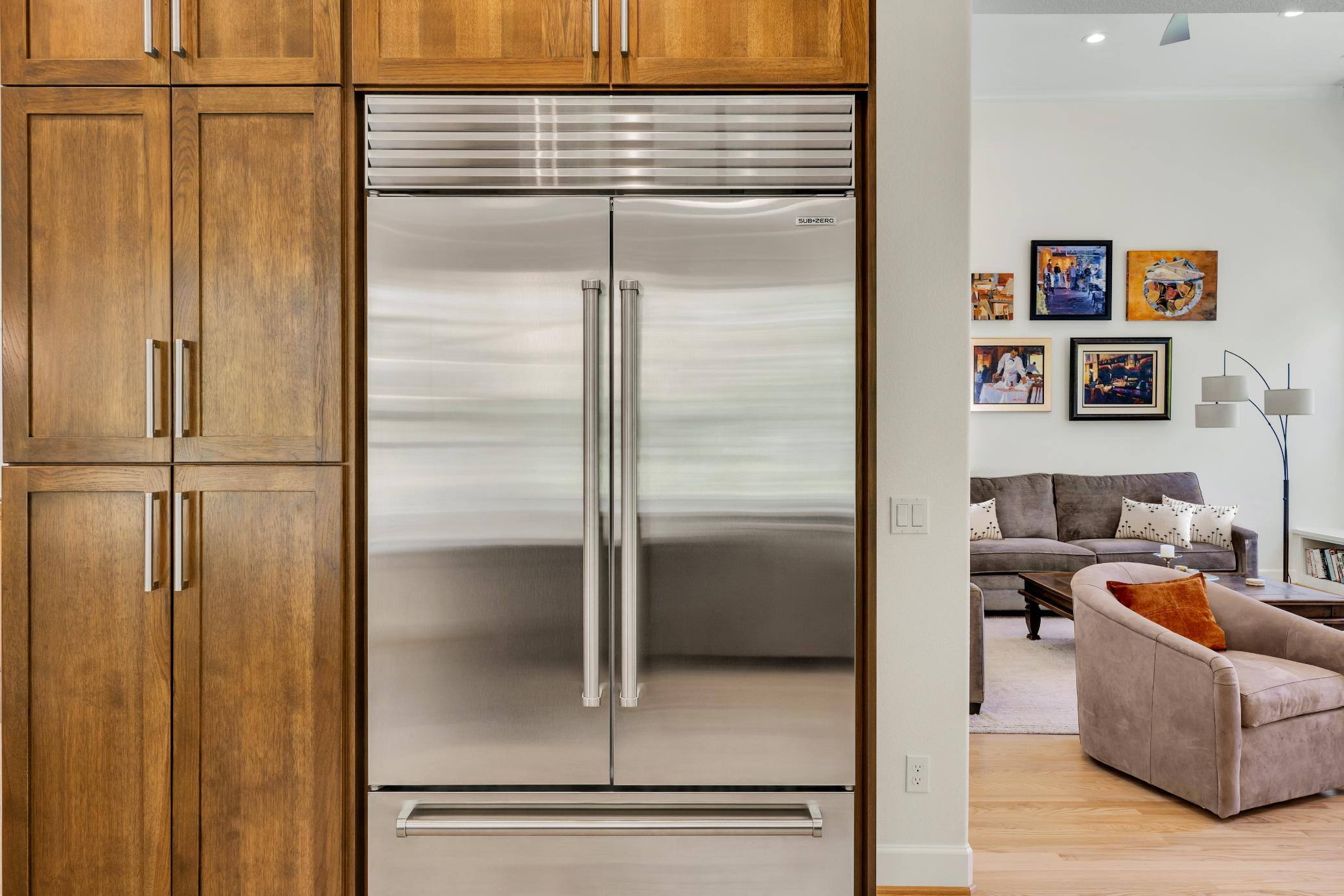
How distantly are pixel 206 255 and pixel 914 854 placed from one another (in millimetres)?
2300

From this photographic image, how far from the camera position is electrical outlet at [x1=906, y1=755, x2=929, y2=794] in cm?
203

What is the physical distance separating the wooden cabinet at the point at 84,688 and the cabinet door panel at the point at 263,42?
2.92ft

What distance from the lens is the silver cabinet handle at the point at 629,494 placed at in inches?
65.9

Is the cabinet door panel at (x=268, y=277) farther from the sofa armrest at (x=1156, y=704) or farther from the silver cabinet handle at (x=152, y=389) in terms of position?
the sofa armrest at (x=1156, y=704)

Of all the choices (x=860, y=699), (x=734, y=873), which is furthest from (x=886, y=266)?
(x=734, y=873)

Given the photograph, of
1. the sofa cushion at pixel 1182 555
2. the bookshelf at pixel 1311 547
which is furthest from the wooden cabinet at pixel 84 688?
the bookshelf at pixel 1311 547

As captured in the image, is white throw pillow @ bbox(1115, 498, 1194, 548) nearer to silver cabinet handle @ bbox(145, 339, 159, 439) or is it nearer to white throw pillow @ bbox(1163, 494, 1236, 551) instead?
white throw pillow @ bbox(1163, 494, 1236, 551)

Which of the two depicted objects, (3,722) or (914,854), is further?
(914,854)

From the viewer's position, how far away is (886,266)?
2047 mm

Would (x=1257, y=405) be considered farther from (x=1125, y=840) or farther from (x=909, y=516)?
(x=909, y=516)

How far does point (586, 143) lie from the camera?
171cm

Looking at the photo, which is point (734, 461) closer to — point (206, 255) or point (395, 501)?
point (395, 501)

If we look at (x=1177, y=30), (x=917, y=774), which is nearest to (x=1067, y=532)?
(x=1177, y=30)

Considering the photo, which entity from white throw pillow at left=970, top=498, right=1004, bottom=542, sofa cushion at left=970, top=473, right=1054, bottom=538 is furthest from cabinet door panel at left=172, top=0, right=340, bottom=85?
sofa cushion at left=970, top=473, right=1054, bottom=538
